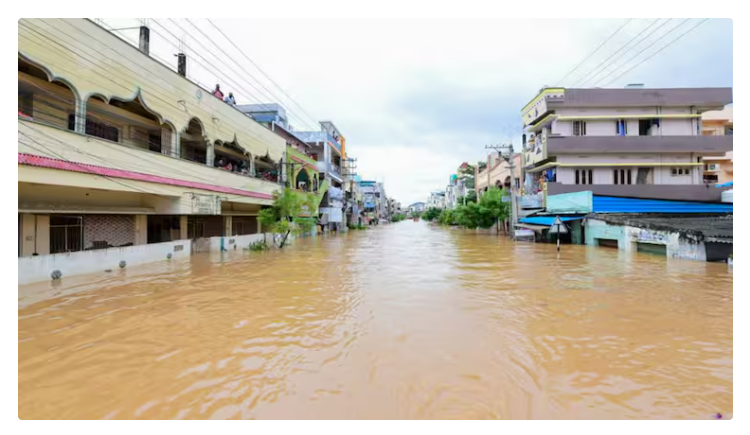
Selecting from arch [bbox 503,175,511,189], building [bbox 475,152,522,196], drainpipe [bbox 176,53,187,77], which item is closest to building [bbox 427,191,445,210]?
building [bbox 475,152,522,196]

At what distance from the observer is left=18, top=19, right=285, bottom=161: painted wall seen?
1138cm

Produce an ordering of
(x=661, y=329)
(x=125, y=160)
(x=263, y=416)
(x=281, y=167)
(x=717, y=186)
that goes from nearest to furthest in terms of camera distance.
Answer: (x=263, y=416), (x=661, y=329), (x=125, y=160), (x=717, y=186), (x=281, y=167)

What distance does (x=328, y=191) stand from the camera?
45250 millimetres

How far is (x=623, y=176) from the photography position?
2870cm

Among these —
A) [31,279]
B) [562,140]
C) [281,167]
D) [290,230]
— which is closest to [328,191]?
[281,167]

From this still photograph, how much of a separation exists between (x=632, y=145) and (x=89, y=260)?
3421 cm

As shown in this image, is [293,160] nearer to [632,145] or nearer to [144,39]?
Answer: [144,39]

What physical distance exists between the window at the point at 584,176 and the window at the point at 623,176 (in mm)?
1894

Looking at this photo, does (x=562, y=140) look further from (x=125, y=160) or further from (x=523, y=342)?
(x=125, y=160)

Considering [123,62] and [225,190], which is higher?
[123,62]

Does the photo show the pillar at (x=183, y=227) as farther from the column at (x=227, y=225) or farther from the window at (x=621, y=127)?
the window at (x=621, y=127)

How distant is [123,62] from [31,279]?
9165 mm

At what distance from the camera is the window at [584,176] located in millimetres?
28953

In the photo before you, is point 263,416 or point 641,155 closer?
point 263,416
